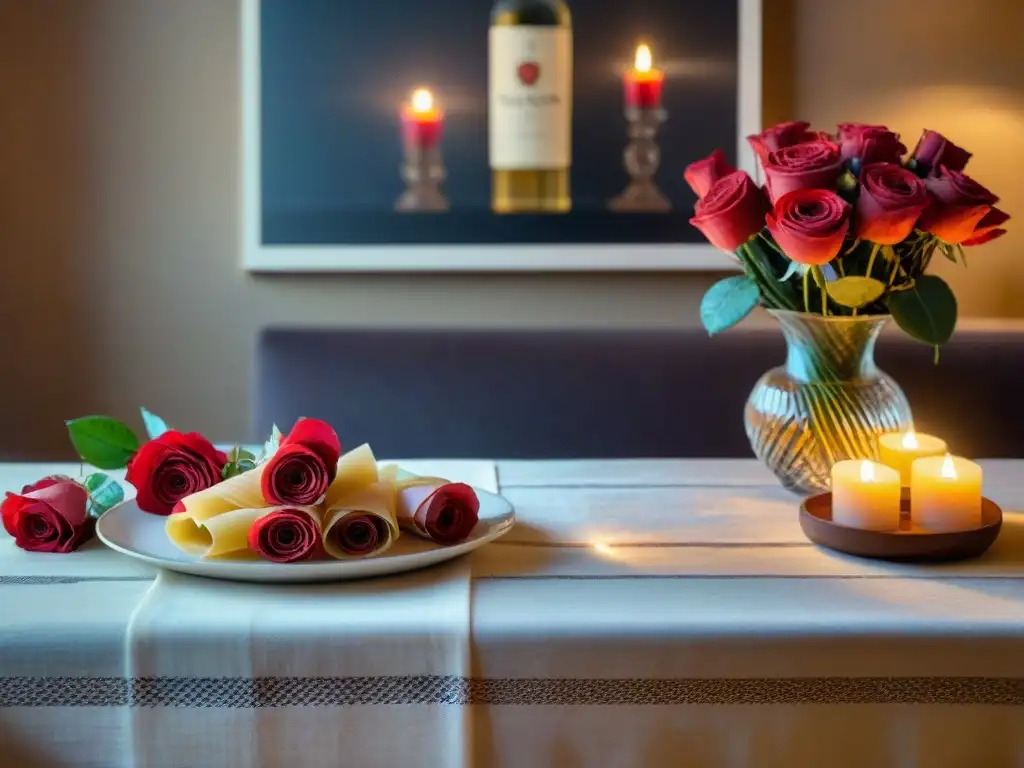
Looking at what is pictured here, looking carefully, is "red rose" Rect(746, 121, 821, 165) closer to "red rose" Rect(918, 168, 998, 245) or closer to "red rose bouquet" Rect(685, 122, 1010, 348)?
"red rose bouquet" Rect(685, 122, 1010, 348)

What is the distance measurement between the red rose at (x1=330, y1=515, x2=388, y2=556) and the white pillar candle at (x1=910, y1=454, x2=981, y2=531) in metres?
0.46

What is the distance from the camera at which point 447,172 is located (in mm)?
2113

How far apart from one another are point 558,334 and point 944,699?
1308 millimetres

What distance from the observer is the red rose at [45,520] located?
97 cm

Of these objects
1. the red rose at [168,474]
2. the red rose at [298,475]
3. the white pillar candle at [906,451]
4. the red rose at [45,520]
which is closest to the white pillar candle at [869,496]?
the white pillar candle at [906,451]

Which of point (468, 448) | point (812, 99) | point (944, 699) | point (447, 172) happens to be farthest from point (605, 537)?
point (812, 99)

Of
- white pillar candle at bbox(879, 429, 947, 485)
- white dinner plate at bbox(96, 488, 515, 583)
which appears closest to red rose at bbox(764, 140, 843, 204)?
white pillar candle at bbox(879, 429, 947, 485)

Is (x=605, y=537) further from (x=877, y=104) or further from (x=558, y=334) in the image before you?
(x=877, y=104)

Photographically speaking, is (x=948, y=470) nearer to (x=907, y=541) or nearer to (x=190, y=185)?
(x=907, y=541)

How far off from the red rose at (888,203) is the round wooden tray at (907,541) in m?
0.27

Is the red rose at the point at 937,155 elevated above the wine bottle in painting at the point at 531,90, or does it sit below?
below

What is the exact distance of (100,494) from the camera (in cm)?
106

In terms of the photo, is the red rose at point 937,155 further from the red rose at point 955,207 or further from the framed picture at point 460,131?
the framed picture at point 460,131

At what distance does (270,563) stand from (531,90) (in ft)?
4.68
